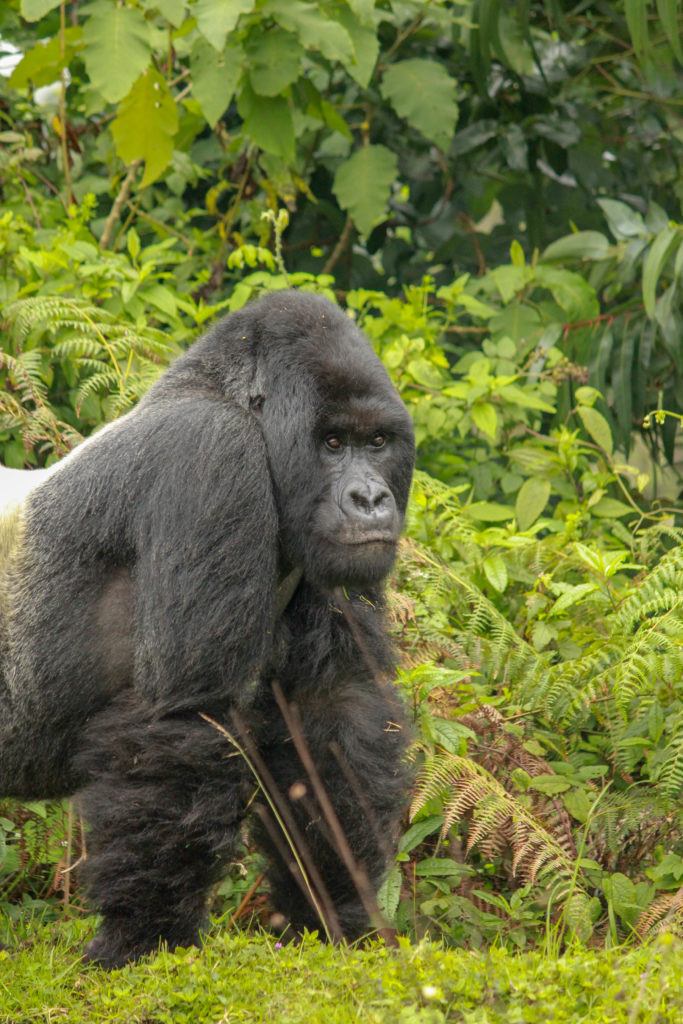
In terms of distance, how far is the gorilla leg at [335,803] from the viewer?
133 inches

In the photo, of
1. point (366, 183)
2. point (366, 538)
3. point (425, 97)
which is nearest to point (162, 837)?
point (366, 538)

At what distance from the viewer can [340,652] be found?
3482 millimetres

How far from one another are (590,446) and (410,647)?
4.19ft

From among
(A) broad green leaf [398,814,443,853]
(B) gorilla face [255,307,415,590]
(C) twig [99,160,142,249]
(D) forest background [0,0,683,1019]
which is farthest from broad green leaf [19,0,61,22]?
(A) broad green leaf [398,814,443,853]

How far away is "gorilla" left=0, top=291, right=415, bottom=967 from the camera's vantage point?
3098 mm

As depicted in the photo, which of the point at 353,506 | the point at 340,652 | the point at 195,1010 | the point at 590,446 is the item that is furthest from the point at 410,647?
the point at 195,1010

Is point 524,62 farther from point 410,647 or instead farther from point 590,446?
point 410,647

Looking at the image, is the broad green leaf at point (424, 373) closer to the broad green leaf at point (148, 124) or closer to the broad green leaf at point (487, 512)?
the broad green leaf at point (487, 512)

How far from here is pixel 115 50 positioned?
4.58 metres

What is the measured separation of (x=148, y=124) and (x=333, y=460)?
2191 mm

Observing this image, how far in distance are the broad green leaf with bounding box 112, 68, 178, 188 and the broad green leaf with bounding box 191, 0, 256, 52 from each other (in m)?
0.70

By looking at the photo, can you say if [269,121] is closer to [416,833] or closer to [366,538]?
[366,538]

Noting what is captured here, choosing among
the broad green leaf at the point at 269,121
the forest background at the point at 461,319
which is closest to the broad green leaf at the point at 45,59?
the forest background at the point at 461,319

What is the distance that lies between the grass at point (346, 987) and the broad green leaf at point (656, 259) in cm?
262
